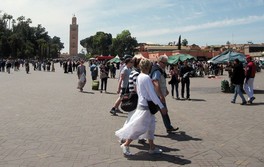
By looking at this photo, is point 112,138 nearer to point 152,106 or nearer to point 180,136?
point 180,136

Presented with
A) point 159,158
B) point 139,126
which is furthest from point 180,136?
point 139,126

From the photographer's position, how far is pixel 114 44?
14562 cm

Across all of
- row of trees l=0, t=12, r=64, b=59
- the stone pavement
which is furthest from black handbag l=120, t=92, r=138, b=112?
row of trees l=0, t=12, r=64, b=59

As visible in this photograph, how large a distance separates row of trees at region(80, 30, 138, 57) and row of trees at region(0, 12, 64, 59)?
20.0 m

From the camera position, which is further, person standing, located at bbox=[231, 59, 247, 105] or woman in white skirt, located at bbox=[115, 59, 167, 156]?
person standing, located at bbox=[231, 59, 247, 105]

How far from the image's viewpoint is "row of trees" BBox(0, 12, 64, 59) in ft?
322

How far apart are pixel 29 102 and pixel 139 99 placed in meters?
8.36

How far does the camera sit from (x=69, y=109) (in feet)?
40.0

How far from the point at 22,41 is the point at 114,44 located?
147 feet

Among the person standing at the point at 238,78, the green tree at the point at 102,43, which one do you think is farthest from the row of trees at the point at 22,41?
the person standing at the point at 238,78

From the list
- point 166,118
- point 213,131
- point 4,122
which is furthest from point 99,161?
point 4,122

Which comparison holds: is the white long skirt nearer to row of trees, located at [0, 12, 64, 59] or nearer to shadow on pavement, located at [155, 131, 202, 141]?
shadow on pavement, located at [155, 131, 202, 141]

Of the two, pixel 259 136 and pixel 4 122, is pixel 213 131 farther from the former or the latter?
pixel 4 122

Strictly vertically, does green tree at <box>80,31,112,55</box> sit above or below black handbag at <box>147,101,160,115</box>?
above
